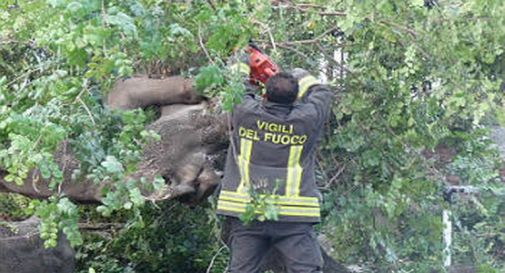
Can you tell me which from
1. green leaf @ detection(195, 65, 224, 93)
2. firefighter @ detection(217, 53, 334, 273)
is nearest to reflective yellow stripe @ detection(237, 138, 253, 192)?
firefighter @ detection(217, 53, 334, 273)

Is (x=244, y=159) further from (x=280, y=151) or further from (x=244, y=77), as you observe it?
(x=244, y=77)

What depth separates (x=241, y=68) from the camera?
4.81 metres

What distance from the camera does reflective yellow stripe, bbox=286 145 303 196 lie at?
535 cm

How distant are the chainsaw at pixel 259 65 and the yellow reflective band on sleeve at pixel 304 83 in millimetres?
182

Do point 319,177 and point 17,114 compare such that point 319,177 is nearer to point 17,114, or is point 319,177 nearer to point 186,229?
point 186,229

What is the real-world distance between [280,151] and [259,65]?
0.50 m

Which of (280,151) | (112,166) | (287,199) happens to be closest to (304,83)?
(280,151)

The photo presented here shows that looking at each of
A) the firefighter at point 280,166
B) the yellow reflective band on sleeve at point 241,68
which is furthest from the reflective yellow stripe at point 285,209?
the yellow reflective band on sleeve at point 241,68

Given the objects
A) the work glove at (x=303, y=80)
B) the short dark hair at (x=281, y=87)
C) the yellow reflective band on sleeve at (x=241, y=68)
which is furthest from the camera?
the work glove at (x=303, y=80)

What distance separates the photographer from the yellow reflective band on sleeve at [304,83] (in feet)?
17.7

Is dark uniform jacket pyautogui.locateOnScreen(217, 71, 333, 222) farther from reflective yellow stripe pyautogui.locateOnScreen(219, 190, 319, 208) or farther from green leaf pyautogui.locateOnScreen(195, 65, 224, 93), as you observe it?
green leaf pyautogui.locateOnScreen(195, 65, 224, 93)

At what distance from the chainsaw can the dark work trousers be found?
2.75ft

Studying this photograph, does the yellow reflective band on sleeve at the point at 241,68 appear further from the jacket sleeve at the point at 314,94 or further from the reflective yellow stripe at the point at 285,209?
the reflective yellow stripe at the point at 285,209

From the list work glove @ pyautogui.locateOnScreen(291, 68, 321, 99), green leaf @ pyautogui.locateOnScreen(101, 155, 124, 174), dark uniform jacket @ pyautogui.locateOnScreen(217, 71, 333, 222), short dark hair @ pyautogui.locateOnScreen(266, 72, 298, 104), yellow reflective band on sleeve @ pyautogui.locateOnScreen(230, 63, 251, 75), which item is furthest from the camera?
work glove @ pyautogui.locateOnScreen(291, 68, 321, 99)
